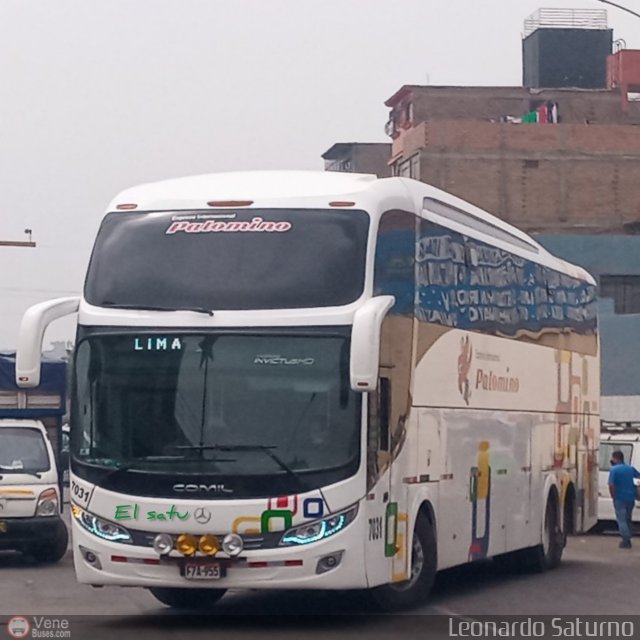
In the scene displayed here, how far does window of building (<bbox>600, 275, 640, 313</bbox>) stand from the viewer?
193 feet

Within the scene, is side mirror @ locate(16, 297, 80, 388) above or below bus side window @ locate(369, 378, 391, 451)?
above

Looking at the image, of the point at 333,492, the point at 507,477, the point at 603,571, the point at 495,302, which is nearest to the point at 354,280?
the point at 333,492

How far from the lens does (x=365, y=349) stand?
11695 millimetres

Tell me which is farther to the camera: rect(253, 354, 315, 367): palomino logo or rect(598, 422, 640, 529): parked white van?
rect(598, 422, 640, 529): parked white van

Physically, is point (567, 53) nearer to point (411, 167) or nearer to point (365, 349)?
point (411, 167)

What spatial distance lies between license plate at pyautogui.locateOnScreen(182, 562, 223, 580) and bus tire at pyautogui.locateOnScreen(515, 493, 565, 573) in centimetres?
754

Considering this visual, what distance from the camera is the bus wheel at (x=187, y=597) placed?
14.2 m

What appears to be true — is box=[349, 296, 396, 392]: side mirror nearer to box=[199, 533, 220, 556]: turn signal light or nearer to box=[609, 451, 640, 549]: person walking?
box=[199, 533, 220, 556]: turn signal light

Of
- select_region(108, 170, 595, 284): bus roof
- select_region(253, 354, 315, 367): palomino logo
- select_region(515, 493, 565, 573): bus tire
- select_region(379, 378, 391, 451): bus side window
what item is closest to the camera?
select_region(253, 354, 315, 367): palomino logo

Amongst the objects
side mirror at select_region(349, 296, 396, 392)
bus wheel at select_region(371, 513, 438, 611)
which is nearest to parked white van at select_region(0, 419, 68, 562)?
bus wheel at select_region(371, 513, 438, 611)

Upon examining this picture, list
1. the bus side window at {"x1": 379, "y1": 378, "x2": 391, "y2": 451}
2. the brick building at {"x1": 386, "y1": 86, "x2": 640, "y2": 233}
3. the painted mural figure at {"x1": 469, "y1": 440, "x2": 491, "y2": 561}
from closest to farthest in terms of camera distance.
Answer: the bus side window at {"x1": 379, "y1": 378, "x2": 391, "y2": 451} < the painted mural figure at {"x1": 469, "y1": 440, "x2": 491, "y2": 561} < the brick building at {"x1": 386, "y1": 86, "x2": 640, "y2": 233}

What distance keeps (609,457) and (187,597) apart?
15.7 m

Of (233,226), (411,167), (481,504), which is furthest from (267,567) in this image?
(411,167)

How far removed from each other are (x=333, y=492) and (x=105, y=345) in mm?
2365
